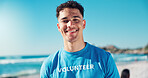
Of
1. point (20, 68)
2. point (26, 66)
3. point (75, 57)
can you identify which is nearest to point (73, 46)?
point (75, 57)

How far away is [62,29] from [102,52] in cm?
41

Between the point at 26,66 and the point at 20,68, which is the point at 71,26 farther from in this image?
the point at 26,66

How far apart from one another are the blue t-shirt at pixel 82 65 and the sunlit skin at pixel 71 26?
110mm

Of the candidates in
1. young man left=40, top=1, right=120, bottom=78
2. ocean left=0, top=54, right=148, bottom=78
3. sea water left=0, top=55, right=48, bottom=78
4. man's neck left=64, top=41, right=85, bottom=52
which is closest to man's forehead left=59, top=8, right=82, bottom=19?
Answer: young man left=40, top=1, right=120, bottom=78

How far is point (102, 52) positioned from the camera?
1.36 m

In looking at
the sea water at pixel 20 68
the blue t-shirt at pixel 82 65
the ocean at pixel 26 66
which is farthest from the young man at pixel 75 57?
the sea water at pixel 20 68

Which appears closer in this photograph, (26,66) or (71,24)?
(71,24)

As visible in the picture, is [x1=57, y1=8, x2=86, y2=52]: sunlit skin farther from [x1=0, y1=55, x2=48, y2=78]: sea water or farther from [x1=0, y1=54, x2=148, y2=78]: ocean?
[x1=0, y1=55, x2=48, y2=78]: sea water

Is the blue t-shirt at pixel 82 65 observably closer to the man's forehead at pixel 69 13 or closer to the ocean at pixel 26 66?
the man's forehead at pixel 69 13

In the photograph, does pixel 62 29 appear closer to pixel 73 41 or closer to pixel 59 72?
pixel 73 41

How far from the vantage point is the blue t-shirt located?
1.28m

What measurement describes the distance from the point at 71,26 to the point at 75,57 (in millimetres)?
286

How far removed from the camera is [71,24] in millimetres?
1257

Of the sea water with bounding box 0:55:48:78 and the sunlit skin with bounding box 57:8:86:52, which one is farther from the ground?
the sunlit skin with bounding box 57:8:86:52
